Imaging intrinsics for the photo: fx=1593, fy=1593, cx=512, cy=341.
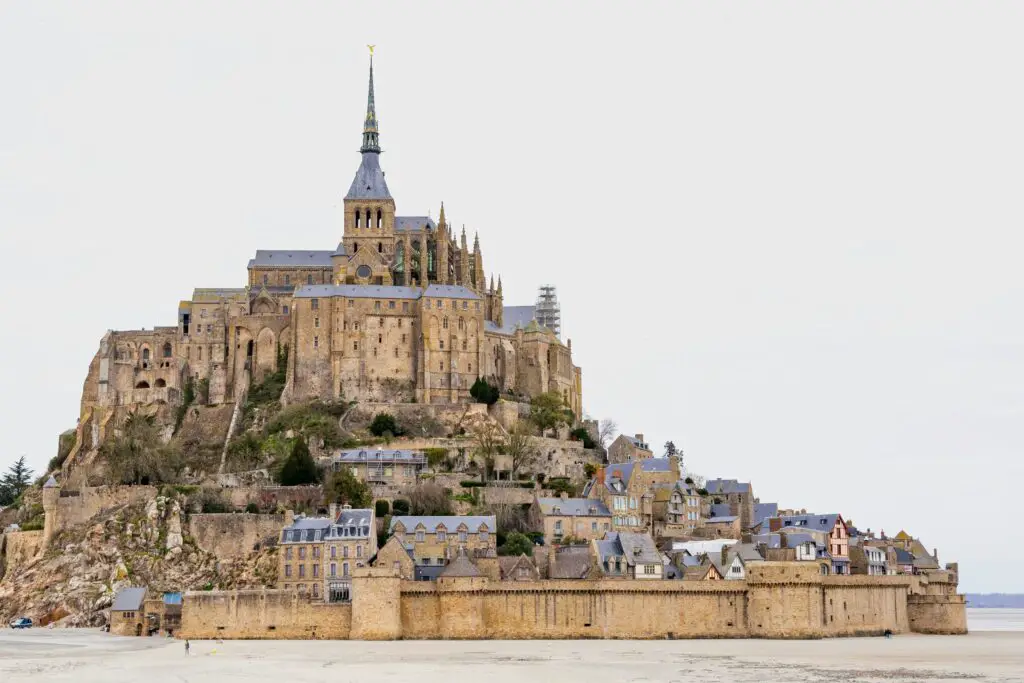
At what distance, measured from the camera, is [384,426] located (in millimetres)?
99062

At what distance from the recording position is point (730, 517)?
92875mm

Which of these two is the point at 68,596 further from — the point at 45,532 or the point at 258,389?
the point at 258,389

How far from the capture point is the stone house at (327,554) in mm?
77125

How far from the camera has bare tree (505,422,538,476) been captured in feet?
313

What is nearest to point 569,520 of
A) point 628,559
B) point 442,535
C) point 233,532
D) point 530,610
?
Result: point 442,535

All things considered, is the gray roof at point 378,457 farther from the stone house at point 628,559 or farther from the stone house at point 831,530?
the stone house at point 831,530

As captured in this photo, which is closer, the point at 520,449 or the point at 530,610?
the point at 530,610

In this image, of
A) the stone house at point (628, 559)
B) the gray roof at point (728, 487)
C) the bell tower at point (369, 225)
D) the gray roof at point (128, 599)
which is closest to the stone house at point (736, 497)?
the gray roof at point (728, 487)

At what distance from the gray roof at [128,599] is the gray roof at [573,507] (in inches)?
859

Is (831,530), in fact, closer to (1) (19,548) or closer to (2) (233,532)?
(2) (233,532)

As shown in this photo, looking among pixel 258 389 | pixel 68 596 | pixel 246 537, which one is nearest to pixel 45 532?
pixel 68 596

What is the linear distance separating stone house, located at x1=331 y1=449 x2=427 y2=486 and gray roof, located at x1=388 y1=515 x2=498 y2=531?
8287 millimetres

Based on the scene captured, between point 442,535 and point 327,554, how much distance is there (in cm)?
710

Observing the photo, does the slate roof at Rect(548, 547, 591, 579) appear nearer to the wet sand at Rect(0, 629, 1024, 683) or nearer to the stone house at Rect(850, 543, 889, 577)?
the wet sand at Rect(0, 629, 1024, 683)
